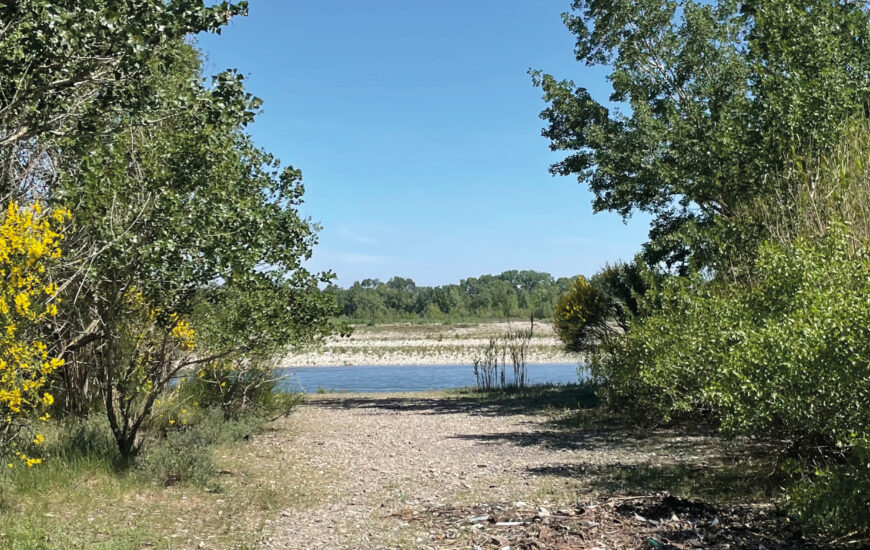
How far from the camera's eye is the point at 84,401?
34.1 feet

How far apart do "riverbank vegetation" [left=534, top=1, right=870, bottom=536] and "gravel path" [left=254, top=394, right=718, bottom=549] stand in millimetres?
1277

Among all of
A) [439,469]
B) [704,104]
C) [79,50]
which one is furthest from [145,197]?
[704,104]

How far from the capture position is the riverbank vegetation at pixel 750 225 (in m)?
5.18

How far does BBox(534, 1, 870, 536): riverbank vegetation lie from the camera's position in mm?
5184

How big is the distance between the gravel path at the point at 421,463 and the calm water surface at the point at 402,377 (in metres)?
10.7

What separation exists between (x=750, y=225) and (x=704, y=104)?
547cm

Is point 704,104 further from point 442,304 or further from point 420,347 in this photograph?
point 442,304

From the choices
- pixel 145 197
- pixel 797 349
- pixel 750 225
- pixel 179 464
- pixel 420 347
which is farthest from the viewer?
pixel 420 347

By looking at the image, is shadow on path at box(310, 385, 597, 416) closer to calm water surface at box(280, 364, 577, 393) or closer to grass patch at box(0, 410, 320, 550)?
calm water surface at box(280, 364, 577, 393)

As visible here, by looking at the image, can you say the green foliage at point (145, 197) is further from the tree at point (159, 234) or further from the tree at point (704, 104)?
the tree at point (704, 104)

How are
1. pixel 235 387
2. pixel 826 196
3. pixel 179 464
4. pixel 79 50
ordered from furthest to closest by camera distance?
1. pixel 235 387
2. pixel 179 464
3. pixel 826 196
4. pixel 79 50

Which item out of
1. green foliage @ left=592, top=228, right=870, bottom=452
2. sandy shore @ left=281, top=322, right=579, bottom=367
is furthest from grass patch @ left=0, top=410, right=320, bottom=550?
sandy shore @ left=281, top=322, right=579, bottom=367

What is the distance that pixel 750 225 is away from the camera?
918cm

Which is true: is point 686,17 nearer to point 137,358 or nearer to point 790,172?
point 790,172
